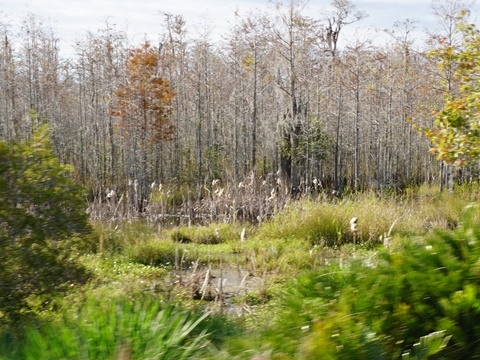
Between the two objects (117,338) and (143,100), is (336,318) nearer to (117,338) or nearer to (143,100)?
(117,338)

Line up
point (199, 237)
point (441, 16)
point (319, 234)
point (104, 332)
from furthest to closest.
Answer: point (441, 16)
point (199, 237)
point (319, 234)
point (104, 332)

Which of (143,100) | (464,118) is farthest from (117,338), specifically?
(143,100)

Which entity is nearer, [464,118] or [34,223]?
[34,223]

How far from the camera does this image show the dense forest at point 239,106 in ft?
58.2

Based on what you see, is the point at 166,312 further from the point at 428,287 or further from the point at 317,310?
the point at 428,287

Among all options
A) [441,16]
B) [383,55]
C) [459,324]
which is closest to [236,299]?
[459,324]

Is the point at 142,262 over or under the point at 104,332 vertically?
under

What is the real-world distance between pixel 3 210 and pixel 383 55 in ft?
64.3

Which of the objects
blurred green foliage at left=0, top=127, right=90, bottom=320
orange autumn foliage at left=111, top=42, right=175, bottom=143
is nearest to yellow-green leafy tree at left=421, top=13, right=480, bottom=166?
blurred green foliage at left=0, top=127, right=90, bottom=320

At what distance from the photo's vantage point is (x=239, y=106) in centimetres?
2052

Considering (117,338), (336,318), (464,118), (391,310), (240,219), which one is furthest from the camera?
(240,219)

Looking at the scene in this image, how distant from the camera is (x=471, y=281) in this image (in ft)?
12.1

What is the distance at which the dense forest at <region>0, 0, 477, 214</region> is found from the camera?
17.8 m

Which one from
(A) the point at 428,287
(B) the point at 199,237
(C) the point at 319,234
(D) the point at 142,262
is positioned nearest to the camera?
(A) the point at 428,287
